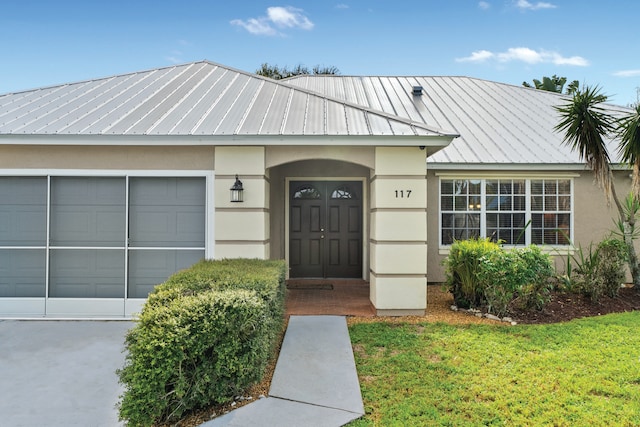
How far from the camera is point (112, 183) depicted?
658 centimetres

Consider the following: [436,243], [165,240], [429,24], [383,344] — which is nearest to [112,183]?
[165,240]

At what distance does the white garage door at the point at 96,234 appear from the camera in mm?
6547

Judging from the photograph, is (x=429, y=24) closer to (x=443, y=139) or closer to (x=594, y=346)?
(x=443, y=139)

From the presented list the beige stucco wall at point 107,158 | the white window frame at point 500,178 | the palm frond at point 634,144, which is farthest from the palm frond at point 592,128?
the beige stucco wall at point 107,158

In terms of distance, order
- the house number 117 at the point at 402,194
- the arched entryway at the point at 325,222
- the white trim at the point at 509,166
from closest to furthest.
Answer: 1. the house number 117 at the point at 402,194
2. the white trim at the point at 509,166
3. the arched entryway at the point at 325,222

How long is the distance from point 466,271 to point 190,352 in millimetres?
5316

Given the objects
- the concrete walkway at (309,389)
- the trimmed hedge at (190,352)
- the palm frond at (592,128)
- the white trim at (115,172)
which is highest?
the palm frond at (592,128)

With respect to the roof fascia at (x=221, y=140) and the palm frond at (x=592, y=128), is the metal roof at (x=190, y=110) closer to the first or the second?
the roof fascia at (x=221, y=140)

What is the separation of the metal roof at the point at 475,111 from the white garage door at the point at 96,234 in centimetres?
557

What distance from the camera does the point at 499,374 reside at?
4.22m

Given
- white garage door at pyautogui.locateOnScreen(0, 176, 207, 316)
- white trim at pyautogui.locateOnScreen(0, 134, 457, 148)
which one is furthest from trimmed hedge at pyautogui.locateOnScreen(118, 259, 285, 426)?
white trim at pyautogui.locateOnScreen(0, 134, 457, 148)

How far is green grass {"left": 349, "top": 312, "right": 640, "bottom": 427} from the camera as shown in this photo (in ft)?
11.2

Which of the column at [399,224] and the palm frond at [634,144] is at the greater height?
the palm frond at [634,144]

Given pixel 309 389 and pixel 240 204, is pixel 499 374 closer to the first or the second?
pixel 309 389
